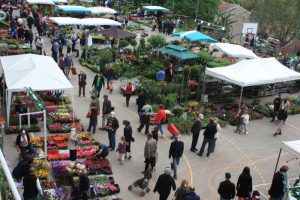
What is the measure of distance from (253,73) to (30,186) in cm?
1355

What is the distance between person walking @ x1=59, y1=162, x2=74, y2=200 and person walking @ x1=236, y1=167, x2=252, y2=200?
14.8 feet

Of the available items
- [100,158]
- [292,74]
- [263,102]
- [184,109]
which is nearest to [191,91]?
[184,109]

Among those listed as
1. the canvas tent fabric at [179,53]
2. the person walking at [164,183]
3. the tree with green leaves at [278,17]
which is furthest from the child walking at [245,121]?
the tree with green leaves at [278,17]

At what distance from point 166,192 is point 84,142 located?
4.94m

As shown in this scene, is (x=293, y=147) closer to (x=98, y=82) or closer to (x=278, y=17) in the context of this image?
(x=98, y=82)

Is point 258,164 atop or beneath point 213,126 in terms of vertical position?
beneath

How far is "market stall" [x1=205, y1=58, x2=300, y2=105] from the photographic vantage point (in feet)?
63.3

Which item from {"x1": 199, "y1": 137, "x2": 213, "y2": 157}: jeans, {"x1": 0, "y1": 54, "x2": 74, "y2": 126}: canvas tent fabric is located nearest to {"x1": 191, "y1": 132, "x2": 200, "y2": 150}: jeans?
{"x1": 199, "y1": 137, "x2": 213, "y2": 157}: jeans

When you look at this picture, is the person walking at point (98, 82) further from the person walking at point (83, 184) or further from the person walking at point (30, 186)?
the person walking at point (30, 186)

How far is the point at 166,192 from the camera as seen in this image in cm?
1049

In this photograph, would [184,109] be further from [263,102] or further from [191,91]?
[263,102]

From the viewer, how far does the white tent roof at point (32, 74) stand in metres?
14.7

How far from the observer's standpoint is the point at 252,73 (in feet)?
65.6

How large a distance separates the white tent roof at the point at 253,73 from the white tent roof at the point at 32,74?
7845 mm
